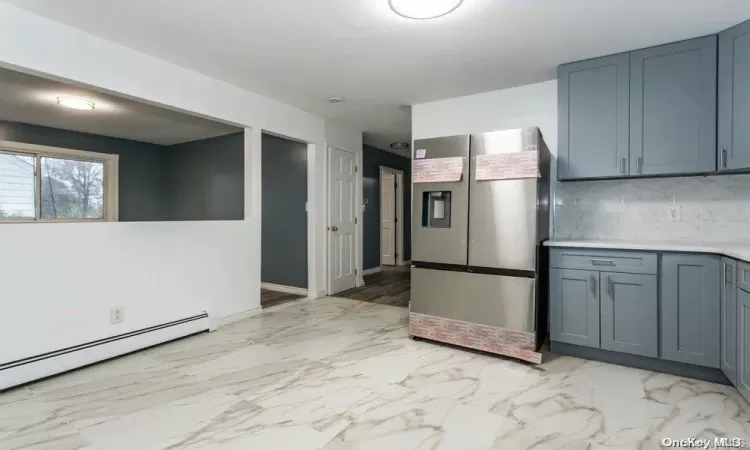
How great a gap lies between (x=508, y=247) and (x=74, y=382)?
116 inches

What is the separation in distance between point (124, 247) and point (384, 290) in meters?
3.19

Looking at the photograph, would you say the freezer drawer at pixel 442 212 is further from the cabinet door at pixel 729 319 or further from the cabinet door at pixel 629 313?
the cabinet door at pixel 729 319

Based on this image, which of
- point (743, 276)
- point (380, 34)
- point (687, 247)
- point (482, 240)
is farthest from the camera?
point (482, 240)

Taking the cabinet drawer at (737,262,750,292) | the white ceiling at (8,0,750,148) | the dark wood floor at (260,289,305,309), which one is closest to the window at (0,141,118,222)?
the dark wood floor at (260,289,305,309)

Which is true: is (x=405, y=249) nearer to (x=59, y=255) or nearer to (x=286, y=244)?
(x=286, y=244)

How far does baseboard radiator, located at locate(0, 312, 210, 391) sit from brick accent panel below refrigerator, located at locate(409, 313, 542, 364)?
193cm

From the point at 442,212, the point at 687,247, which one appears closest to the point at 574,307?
the point at 687,247

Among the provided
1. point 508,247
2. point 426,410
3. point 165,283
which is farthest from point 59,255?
point 508,247

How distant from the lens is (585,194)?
307 cm

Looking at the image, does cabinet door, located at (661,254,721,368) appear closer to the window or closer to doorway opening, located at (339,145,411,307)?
doorway opening, located at (339,145,411,307)

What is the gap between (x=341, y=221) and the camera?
4.99 m

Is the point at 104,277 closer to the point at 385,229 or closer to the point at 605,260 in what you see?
the point at 605,260

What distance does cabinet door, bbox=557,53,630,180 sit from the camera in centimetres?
268

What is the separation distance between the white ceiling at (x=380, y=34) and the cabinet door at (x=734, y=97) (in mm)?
117
